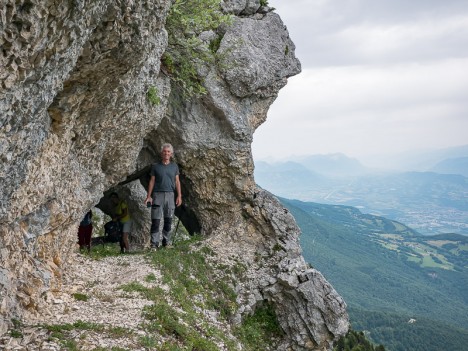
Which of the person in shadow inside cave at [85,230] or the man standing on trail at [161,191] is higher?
the man standing on trail at [161,191]

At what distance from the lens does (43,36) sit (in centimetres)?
812

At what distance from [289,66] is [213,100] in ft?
22.3

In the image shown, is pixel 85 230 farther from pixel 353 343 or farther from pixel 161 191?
pixel 353 343

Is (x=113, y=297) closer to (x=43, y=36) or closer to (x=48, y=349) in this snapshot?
(x=48, y=349)

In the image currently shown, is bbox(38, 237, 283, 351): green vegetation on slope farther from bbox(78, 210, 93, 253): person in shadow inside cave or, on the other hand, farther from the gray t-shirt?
the gray t-shirt

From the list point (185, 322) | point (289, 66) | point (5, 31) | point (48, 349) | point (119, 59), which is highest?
point (289, 66)

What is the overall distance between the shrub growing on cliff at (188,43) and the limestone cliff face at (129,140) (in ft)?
3.13

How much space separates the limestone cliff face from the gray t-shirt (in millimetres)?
1814

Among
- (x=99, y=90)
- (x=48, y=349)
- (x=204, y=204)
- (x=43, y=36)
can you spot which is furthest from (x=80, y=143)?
(x=204, y=204)

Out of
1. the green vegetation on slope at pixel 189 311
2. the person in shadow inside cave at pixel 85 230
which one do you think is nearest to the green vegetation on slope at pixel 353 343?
the green vegetation on slope at pixel 189 311

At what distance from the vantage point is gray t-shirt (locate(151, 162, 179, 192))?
63.2 ft

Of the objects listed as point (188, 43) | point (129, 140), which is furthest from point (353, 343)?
point (188, 43)

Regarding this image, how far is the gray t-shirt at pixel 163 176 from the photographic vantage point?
1925 centimetres

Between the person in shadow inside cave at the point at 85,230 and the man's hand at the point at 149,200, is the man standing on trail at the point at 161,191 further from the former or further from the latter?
the person in shadow inside cave at the point at 85,230
